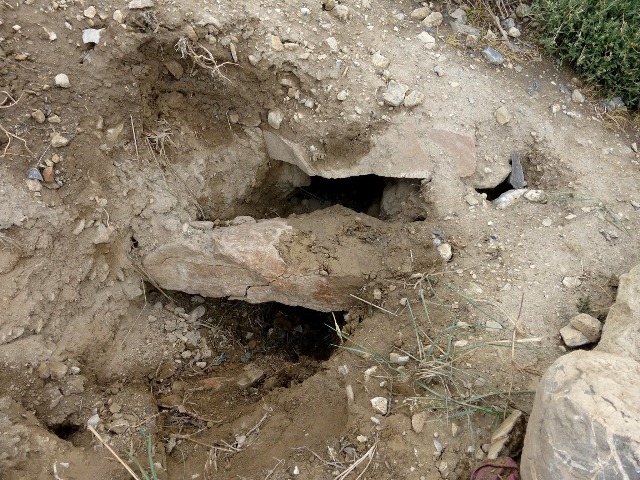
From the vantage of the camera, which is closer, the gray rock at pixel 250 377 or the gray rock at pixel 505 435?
the gray rock at pixel 505 435

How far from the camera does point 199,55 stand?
3004 mm

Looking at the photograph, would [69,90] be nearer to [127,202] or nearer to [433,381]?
[127,202]

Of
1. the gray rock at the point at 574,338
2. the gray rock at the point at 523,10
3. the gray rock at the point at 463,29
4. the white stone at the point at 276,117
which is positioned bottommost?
the white stone at the point at 276,117

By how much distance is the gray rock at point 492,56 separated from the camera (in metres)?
3.39

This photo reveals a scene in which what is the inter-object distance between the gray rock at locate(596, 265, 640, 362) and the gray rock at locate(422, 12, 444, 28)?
1.93 metres

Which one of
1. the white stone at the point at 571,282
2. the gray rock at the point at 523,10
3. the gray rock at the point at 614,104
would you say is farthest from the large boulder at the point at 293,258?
the gray rock at the point at 523,10

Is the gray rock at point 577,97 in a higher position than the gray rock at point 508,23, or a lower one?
lower

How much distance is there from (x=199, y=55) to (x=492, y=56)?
1837 millimetres

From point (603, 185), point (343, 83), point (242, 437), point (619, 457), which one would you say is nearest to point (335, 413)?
point (242, 437)

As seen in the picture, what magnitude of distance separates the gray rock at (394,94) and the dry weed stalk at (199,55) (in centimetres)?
92

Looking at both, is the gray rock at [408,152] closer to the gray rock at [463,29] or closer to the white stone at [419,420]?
the gray rock at [463,29]

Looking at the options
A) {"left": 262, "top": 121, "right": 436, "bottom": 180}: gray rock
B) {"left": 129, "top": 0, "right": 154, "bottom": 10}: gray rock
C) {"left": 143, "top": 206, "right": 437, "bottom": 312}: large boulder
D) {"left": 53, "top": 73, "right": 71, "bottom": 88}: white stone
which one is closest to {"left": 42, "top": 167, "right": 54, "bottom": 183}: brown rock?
{"left": 53, "top": 73, "right": 71, "bottom": 88}: white stone

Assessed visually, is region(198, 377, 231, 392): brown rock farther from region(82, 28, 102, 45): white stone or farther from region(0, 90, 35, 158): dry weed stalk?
region(82, 28, 102, 45): white stone

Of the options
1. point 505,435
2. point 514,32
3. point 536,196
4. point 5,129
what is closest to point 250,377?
point 505,435
